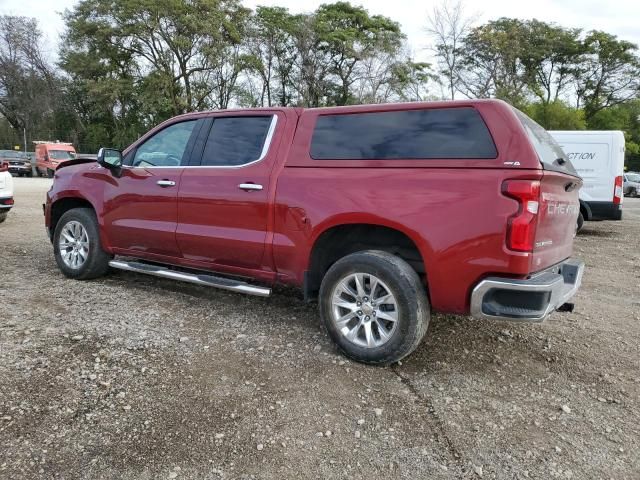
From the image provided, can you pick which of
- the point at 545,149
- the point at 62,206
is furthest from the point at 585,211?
the point at 62,206

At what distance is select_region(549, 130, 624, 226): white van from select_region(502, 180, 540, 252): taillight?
8301mm

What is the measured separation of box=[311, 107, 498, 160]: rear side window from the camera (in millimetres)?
3213

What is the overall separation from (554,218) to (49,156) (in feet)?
102

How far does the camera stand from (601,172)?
33.8 feet

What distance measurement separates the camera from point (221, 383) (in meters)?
3.19

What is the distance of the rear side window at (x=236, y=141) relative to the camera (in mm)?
4164

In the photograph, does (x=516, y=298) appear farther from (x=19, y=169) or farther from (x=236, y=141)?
(x=19, y=169)

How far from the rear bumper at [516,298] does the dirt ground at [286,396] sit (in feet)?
1.74

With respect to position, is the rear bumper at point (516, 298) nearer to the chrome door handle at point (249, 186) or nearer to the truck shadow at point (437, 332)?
the truck shadow at point (437, 332)

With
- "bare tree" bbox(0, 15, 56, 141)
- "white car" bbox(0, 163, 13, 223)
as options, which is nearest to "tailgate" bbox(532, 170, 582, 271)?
"white car" bbox(0, 163, 13, 223)

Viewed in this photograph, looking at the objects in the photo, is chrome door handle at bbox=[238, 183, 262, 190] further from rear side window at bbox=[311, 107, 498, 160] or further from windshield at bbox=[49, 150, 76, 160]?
windshield at bbox=[49, 150, 76, 160]

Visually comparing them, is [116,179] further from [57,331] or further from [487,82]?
[487,82]

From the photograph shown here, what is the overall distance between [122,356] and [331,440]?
1.67 metres

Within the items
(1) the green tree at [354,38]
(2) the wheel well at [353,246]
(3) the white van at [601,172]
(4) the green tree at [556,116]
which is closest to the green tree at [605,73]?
(4) the green tree at [556,116]
